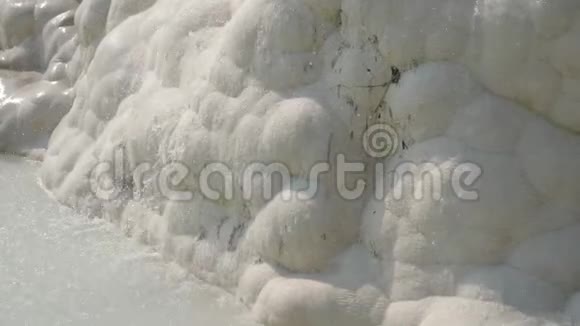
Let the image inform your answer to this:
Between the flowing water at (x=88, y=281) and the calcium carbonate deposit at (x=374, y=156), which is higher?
the calcium carbonate deposit at (x=374, y=156)

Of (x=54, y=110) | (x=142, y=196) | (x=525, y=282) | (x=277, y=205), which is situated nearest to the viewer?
(x=525, y=282)

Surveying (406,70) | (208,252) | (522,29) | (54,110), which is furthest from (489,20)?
(54,110)

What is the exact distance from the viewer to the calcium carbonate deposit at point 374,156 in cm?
267

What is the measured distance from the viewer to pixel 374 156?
3025 mm

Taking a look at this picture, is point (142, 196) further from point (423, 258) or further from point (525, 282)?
point (525, 282)

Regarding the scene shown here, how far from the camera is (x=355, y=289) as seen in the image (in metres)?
2.85

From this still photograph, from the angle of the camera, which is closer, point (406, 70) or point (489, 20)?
point (489, 20)

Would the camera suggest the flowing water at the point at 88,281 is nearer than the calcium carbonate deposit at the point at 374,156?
No

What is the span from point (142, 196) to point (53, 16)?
88.1 inches

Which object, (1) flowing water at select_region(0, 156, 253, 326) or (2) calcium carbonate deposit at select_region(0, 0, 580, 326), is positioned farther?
(1) flowing water at select_region(0, 156, 253, 326)

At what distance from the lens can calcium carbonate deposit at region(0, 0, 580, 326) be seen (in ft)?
8.76

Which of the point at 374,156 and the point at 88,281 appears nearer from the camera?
the point at 374,156

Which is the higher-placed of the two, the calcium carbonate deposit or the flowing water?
the calcium carbonate deposit

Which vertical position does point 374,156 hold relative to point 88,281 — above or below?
above
